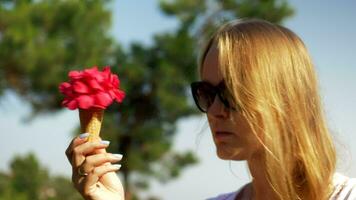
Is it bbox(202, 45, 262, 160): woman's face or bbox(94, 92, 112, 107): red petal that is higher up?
bbox(94, 92, 112, 107): red petal

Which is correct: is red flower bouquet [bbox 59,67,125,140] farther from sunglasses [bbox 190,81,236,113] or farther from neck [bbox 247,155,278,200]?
neck [bbox 247,155,278,200]

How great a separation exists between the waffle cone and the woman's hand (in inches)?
1.3

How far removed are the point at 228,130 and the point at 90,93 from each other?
0.85 feet

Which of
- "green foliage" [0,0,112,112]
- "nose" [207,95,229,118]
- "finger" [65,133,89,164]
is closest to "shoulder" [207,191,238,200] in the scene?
"nose" [207,95,229,118]

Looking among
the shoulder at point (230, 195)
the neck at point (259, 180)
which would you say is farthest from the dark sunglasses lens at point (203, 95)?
the shoulder at point (230, 195)

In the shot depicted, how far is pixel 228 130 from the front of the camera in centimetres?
119

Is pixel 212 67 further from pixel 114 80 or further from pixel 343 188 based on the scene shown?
pixel 343 188

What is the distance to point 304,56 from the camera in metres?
1.26

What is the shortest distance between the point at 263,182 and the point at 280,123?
0.14 m

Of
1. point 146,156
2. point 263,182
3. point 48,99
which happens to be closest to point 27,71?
point 48,99

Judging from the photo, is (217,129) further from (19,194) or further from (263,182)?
(19,194)

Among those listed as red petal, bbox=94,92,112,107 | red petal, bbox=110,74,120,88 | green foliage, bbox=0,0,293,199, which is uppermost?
green foliage, bbox=0,0,293,199

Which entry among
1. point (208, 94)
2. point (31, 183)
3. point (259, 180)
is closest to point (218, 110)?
point (208, 94)

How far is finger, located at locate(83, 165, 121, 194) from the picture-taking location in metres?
1.21
